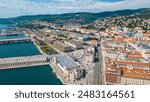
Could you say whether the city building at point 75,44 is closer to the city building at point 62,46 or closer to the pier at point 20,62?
the city building at point 62,46

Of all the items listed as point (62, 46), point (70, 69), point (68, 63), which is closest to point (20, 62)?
point (68, 63)


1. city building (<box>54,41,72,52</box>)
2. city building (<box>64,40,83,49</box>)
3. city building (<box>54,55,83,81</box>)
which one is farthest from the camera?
city building (<box>64,40,83,49</box>)

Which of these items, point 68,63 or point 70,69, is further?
point 68,63

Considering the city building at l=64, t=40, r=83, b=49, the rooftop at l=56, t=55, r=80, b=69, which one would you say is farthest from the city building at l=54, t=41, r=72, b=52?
the rooftop at l=56, t=55, r=80, b=69

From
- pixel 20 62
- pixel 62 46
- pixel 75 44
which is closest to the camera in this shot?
pixel 20 62

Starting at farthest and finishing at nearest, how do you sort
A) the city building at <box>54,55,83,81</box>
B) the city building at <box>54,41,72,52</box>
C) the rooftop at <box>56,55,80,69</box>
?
the city building at <box>54,41,72,52</box> → the rooftop at <box>56,55,80,69</box> → the city building at <box>54,55,83,81</box>

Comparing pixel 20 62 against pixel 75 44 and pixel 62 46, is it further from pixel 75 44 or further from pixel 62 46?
pixel 75 44

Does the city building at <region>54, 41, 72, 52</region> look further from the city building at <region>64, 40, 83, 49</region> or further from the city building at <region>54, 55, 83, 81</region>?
the city building at <region>54, 55, 83, 81</region>

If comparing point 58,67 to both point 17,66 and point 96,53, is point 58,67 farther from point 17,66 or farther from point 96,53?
point 96,53

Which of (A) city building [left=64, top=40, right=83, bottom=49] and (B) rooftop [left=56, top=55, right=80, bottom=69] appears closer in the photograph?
(B) rooftop [left=56, top=55, right=80, bottom=69]
